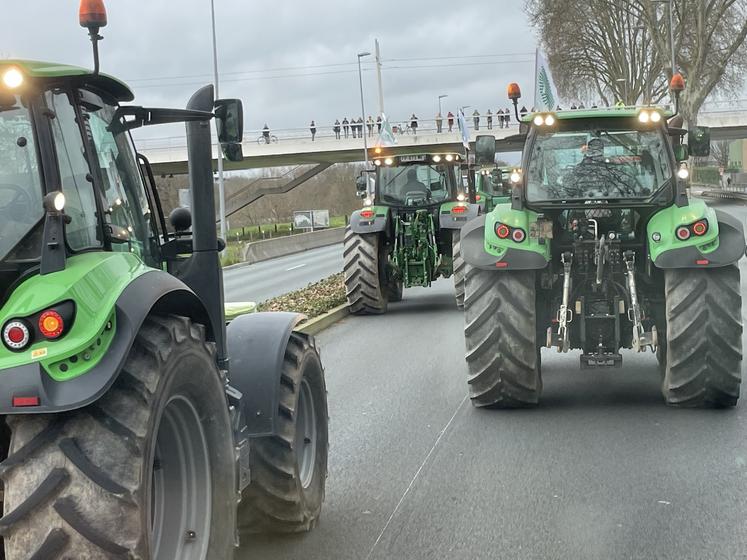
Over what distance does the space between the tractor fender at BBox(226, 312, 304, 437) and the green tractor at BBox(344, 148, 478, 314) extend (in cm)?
1016

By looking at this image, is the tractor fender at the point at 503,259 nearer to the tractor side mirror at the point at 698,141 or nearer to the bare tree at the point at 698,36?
the tractor side mirror at the point at 698,141

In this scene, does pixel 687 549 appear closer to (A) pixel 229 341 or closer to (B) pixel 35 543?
(A) pixel 229 341

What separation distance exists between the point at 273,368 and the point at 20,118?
5.95 feet

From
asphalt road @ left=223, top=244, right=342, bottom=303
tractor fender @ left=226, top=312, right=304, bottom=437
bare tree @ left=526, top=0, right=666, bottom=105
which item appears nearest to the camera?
tractor fender @ left=226, top=312, right=304, bottom=437

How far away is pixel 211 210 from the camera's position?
4117mm

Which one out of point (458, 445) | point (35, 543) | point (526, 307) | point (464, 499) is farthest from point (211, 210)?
point (526, 307)

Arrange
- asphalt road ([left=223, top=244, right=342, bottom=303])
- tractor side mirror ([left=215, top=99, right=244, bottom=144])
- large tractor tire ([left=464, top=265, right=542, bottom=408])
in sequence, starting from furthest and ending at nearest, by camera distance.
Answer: asphalt road ([left=223, top=244, right=342, bottom=303]), large tractor tire ([left=464, top=265, right=542, bottom=408]), tractor side mirror ([left=215, top=99, right=244, bottom=144])

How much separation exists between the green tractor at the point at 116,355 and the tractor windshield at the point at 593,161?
412 cm

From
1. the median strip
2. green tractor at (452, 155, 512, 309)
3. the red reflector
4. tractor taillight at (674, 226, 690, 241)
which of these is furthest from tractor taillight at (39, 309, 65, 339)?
the median strip

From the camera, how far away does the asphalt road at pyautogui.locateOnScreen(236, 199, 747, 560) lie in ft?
16.0

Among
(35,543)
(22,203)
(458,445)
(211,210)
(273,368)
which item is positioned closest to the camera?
(35,543)

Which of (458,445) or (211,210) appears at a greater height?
(211,210)

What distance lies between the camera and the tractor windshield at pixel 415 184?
55.2ft

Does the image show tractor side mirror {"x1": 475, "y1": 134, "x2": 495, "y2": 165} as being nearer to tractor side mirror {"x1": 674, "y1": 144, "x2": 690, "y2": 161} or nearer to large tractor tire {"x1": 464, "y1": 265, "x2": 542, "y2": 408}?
large tractor tire {"x1": 464, "y1": 265, "x2": 542, "y2": 408}
